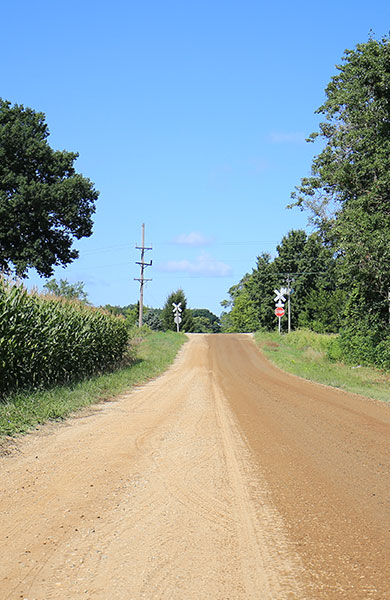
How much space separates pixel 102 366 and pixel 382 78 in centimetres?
1751

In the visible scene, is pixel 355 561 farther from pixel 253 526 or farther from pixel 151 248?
pixel 151 248

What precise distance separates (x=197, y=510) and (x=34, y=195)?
3717 cm

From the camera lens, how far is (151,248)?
5884 centimetres

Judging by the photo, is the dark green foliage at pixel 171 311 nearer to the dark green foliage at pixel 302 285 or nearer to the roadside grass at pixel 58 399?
the dark green foliage at pixel 302 285

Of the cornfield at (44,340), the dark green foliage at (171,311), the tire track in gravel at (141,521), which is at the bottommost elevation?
the tire track in gravel at (141,521)

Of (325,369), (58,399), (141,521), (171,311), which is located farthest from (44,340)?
(171,311)

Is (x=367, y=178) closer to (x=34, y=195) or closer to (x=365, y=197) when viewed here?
(x=365, y=197)

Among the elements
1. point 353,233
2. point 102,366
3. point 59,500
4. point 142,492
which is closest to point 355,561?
point 142,492

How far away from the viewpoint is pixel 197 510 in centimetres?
528

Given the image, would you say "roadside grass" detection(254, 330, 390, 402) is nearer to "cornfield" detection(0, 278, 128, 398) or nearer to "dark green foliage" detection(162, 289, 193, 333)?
"cornfield" detection(0, 278, 128, 398)

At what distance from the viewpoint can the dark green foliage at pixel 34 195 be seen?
128 ft

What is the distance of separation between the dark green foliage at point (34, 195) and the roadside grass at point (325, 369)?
1899cm

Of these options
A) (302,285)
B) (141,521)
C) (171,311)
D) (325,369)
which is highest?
(302,285)

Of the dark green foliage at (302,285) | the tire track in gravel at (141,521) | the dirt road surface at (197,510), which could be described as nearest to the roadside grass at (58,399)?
the dirt road surface at (197,510)
